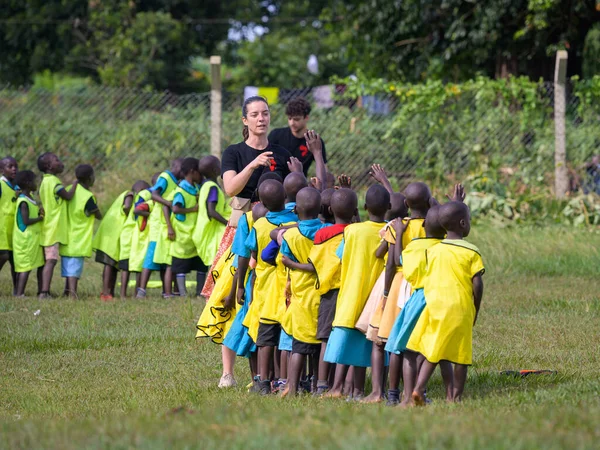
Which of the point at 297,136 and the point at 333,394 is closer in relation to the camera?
the point at 333,394

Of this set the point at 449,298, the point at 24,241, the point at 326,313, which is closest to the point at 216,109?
the point at 24,241

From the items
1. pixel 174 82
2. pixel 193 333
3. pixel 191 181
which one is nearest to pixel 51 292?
pixel 191 181

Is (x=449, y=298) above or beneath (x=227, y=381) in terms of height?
above

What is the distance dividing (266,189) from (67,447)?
2.68 metres

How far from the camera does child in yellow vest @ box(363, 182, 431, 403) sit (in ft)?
20.2

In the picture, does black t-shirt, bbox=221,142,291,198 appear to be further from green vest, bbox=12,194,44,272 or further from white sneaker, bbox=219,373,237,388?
green vest, bbox=12,194,44,272

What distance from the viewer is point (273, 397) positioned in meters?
6.30

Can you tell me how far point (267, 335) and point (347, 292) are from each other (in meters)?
0.67

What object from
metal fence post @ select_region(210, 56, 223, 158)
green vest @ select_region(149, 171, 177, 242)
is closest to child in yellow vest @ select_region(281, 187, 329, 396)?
green vest @ select_region(149, 171, 177, 242)

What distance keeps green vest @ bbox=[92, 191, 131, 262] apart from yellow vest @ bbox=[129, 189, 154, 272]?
183 millimetres

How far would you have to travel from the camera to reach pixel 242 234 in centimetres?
673

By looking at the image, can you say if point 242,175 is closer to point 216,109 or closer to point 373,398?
point 373,398

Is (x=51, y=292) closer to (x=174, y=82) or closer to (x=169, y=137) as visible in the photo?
(x=169, y=137)

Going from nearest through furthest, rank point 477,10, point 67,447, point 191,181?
1. point 67,447
2. point 191,181
3. point 477,10
